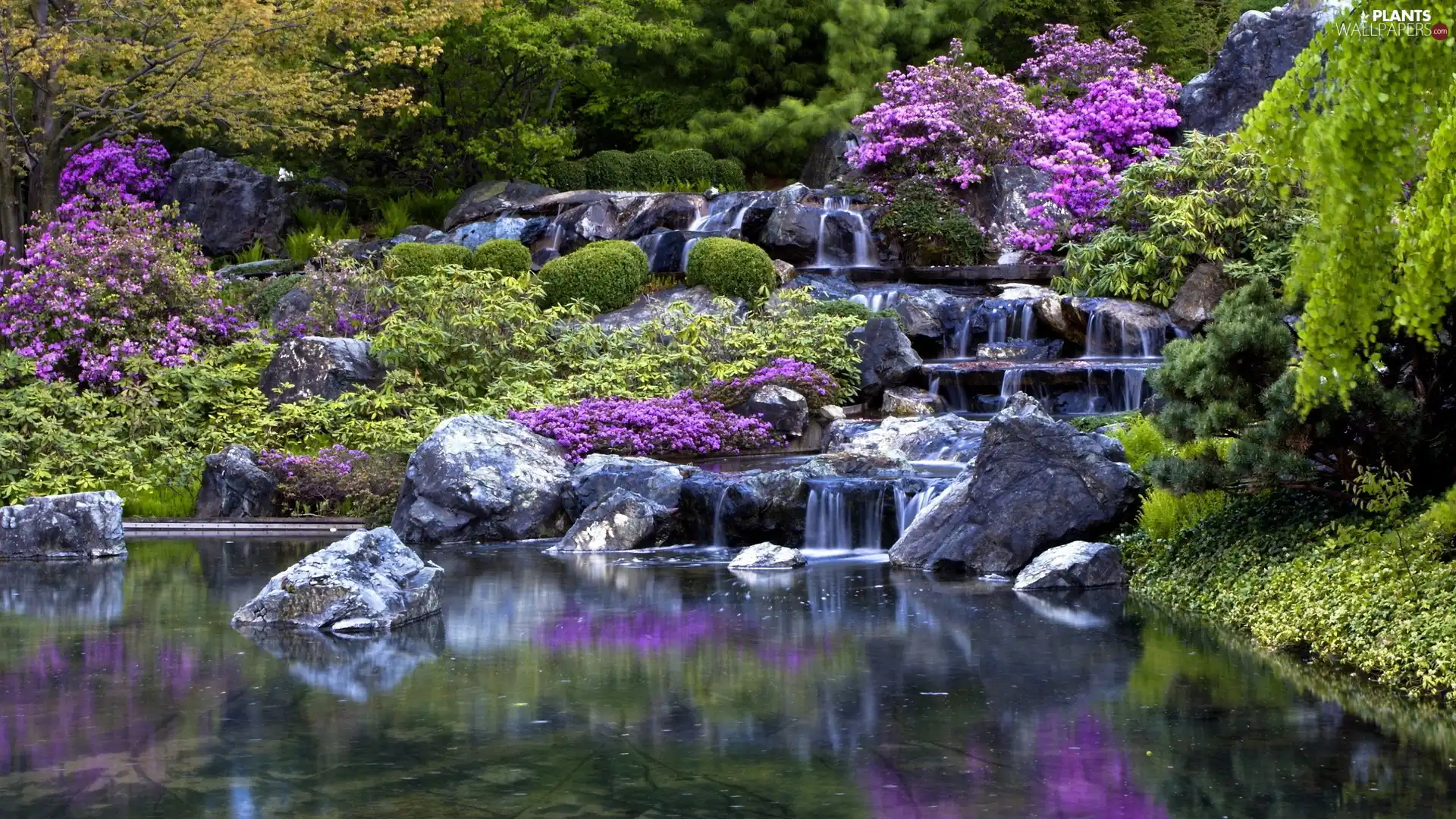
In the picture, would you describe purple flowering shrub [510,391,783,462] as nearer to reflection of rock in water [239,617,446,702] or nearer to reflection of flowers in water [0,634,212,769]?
reflection of rock in water [239,617,446,702]

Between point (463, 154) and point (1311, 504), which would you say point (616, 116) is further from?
point (1311, 504)

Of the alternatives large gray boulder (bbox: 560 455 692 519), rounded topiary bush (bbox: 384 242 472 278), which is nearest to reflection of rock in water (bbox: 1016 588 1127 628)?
large gray boulder (bbox: 560 455 692 519)

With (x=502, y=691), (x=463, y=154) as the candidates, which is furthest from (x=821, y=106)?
(x=502, y=691)

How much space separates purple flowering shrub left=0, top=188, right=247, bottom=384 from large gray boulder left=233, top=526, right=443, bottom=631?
856cm

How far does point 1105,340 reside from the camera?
1778 cm

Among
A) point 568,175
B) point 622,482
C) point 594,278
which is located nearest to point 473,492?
point 622,482

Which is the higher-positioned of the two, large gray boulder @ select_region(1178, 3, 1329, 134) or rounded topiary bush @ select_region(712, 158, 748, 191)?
large gray boulder @ select_region(1178, 3, 1329, 134)

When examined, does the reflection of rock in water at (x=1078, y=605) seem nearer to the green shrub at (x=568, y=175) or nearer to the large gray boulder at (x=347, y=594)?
the large gray boulder at (x=347, y=594)

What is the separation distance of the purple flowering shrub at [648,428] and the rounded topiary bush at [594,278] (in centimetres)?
458

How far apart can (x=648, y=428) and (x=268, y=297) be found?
837 centimetres

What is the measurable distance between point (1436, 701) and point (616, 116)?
2490cm

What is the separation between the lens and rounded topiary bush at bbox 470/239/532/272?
2028cm

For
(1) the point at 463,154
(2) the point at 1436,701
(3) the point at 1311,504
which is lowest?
(2) the point at 1436,701

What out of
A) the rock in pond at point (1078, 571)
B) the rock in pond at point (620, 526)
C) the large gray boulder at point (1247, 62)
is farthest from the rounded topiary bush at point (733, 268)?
the rock in pond at point (1078, 571)
